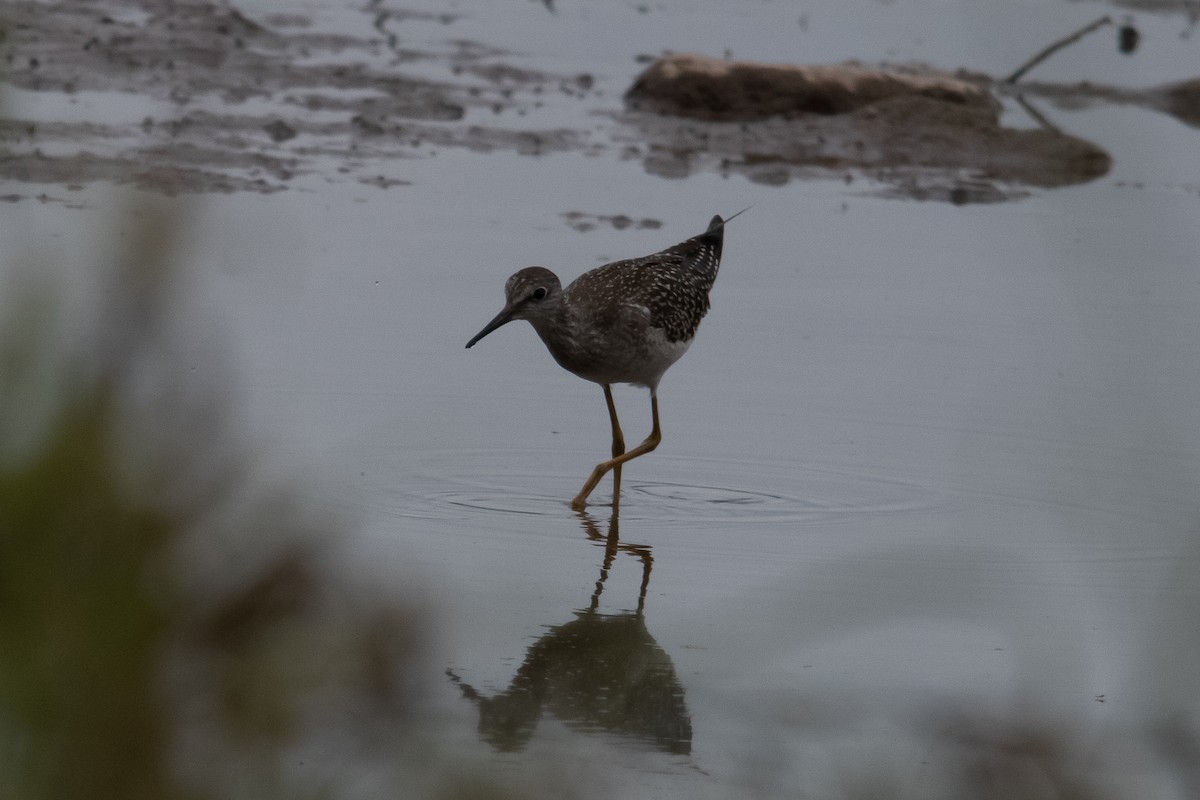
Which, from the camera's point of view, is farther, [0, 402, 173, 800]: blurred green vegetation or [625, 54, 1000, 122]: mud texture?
[625, 54, 1000, 122]: mud texture

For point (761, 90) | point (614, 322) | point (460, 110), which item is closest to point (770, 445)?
point (614, 322)

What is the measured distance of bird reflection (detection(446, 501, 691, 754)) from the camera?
4.79m

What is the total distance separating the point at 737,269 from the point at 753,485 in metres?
3.88

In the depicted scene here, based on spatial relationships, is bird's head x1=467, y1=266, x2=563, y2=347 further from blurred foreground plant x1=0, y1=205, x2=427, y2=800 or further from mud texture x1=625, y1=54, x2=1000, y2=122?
mud texture x1=625, y1=54, x2=1000, y2=122

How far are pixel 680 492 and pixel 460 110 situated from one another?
308 inches

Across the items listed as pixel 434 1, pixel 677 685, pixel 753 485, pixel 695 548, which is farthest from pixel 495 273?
pixel 434 1

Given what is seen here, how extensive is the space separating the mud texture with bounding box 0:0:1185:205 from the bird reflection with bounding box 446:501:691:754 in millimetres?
6905

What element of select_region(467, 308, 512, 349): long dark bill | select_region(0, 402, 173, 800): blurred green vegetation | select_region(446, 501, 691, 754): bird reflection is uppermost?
select_region(0, 402, 173, 800): blurred green vegetation

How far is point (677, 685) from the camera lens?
5227 millimetres

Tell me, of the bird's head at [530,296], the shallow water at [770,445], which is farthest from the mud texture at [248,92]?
the bird's head at [530,296]

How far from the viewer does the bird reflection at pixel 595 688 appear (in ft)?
15.7

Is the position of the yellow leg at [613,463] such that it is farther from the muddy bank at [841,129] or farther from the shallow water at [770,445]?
the muddy bank at [841,129]

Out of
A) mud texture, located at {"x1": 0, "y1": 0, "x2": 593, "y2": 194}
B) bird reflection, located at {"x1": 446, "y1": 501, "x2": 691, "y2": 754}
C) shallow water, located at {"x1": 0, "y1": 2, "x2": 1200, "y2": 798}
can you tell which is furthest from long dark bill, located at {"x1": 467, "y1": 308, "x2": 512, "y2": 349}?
mud texture, located at {"x1": 0, "y1": 0, "x2": 593, "y2": 194}

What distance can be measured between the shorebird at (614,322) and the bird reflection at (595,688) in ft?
5.02
